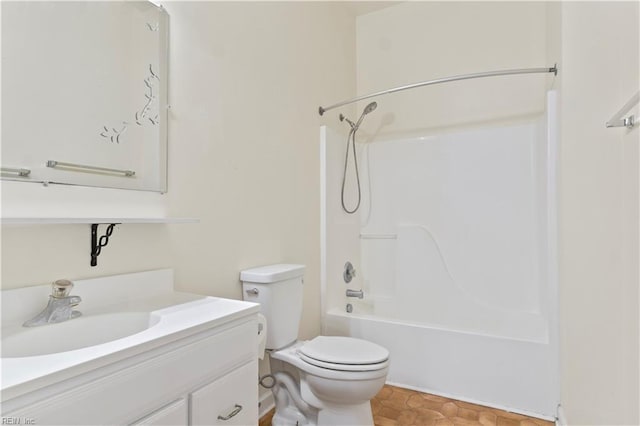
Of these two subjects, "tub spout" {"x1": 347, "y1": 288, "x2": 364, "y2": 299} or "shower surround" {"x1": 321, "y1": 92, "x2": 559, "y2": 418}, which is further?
"tub spout" {"x1": 347, "y1": 288, "x2": 364, "y2": 299}

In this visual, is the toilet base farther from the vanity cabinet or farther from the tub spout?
the tub spout

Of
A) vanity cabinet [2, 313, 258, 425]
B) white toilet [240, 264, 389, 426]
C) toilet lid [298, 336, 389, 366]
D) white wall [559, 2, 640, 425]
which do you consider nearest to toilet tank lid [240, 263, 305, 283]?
white toilet [240, 264, 389, 426]

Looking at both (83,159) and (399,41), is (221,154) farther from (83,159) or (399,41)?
(399,41)

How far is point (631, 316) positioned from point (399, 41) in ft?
8.42

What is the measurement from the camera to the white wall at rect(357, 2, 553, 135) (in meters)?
2.50

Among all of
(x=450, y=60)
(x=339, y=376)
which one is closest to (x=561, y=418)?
(x=339, y=376)

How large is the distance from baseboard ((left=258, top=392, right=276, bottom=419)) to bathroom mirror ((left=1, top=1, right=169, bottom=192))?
1237mm

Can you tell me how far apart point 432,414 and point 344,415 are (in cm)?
59

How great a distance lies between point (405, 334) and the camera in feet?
7.10

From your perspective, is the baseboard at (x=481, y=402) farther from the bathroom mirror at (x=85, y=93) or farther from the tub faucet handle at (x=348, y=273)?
the bathroom mirror at (x=85, y=93)

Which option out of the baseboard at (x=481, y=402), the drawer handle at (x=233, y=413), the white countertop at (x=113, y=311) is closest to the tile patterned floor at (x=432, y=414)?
the baseboard at (x=481, y=402)

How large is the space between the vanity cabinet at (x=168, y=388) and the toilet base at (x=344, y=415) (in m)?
Result: 0.59

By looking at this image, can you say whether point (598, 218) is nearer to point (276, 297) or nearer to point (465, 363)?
point (465, 363)

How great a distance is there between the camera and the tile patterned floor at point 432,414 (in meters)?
1.80
